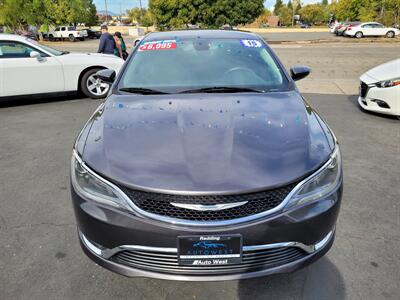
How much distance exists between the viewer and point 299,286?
2.29 metres

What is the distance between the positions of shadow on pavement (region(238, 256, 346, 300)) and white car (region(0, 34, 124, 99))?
6329 mm

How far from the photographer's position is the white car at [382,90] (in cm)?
572

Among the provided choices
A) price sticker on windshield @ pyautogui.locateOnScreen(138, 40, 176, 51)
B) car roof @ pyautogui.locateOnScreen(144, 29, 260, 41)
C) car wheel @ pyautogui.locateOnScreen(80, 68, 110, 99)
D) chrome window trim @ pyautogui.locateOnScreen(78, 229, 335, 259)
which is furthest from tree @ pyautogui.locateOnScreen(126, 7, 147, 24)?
chrome window trim @ pyautogui.locateOnScreen(78, 229, 335, 259)

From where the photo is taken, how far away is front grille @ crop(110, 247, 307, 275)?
1.90 meters

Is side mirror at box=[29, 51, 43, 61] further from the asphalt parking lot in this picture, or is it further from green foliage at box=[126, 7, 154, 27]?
green foliage at box=[126, 7, 154, 27]

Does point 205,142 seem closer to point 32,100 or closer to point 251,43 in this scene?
point 251,43

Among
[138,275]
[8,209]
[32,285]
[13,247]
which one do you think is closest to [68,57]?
[8,209]

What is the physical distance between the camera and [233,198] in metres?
1.79

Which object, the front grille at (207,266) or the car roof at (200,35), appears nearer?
the front grille at (207,266)

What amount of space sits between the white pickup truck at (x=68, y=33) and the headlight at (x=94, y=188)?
42.4 metres

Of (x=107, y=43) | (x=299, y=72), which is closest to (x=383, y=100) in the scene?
(x=299, y=72)

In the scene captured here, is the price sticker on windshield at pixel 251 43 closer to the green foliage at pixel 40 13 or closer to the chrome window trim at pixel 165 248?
the chrome window trim at pixel 165 248

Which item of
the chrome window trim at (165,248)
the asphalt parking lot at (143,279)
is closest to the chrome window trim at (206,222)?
the chrome window trim at (165,248)

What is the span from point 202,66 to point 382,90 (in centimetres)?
399
